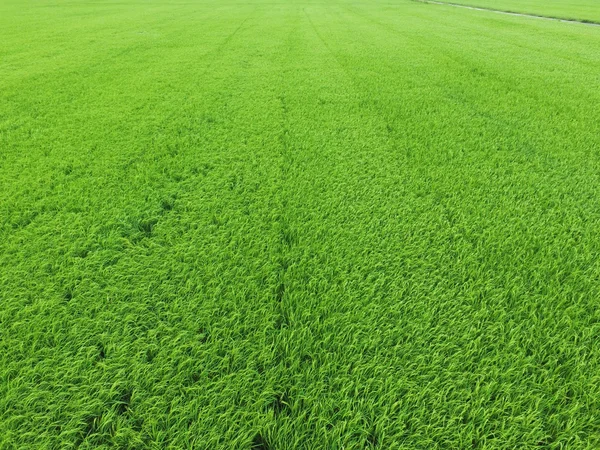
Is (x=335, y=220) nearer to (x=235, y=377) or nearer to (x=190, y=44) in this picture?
(x=235, y=377)

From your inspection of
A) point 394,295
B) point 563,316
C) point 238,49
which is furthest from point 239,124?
point 238,49

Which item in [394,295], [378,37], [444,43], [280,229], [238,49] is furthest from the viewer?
[378,37]

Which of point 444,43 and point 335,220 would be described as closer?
point 335,220

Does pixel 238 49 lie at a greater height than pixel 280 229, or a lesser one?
greater

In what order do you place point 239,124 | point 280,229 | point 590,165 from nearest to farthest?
point 280,229 → point 590,165 → point 239,124

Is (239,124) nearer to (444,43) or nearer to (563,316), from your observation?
(563,316)

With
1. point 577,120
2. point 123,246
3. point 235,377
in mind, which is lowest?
point 235,377

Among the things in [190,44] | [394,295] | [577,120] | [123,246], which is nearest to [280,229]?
[394,295]
